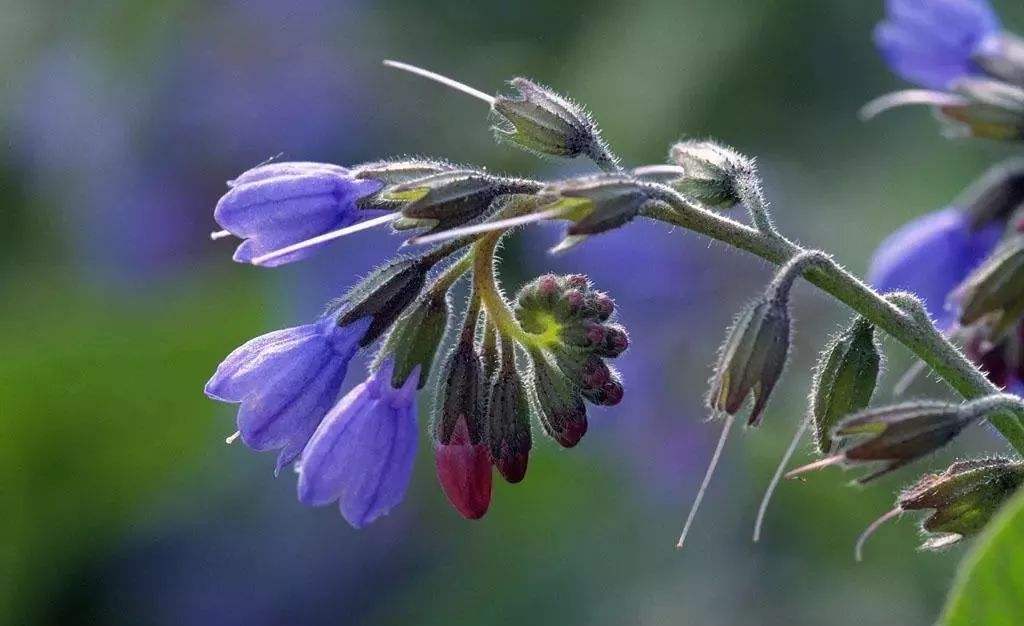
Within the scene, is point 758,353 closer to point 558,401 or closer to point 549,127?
point 558,401

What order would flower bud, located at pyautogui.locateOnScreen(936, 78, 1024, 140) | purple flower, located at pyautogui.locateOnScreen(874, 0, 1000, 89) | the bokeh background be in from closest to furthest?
1. flower bud, located at pyautogui.locateOnScreen(936, 78, 1024, 140)
2. purple flower, located at pyautogui.locateOnScreen(874, 0, 1000, 89)
3. the bokeh background

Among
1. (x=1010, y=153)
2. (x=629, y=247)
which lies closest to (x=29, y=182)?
(x=629, y=247)

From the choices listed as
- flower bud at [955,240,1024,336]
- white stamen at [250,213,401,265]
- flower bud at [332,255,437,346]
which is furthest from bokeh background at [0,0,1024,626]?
white stamen at [250,213,401,265]

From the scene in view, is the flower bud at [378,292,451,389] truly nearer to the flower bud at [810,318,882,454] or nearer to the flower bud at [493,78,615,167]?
the flower bud at [493,78,615,167]

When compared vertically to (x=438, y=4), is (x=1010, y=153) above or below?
below

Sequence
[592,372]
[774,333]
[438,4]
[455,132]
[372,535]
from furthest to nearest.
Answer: [438,4], [455,132], [372,535], [592,372], [774,333]

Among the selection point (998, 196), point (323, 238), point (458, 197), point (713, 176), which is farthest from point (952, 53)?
point (323, 238)

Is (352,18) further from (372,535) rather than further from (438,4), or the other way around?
(372,535)
